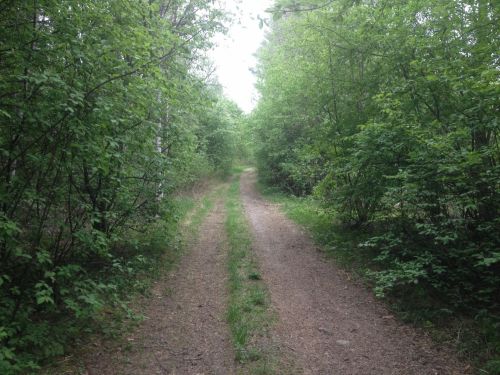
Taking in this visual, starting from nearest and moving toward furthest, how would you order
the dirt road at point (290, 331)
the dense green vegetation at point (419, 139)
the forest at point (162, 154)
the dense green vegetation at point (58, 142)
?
the dense green vegetation at point (58, 142) → the forest at point (162, 154) → the dirt road at point (290, 331) → the dense green vegetation at point (419, 139)

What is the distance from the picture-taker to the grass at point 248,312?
4871 mm

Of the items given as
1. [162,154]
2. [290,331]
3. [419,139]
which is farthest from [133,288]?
[419,139]

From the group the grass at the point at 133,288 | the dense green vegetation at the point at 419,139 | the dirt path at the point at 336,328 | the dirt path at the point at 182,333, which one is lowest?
the dirt path at the point at 336,328

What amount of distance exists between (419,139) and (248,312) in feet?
15.1

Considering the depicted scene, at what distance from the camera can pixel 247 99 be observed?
99.9 feet

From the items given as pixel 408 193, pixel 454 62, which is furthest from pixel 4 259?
pixel 454 62

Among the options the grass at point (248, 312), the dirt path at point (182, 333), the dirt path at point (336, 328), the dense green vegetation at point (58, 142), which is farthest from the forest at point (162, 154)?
the grass at point (248, 312)

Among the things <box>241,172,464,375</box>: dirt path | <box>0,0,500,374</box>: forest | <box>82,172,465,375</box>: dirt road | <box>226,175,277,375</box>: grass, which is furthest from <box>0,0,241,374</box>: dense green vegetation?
<box>241,172,464,375</box>: dirt path

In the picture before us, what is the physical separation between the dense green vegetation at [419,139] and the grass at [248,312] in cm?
231

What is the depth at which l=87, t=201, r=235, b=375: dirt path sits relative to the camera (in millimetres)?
4809

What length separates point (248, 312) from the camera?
6.39 meters

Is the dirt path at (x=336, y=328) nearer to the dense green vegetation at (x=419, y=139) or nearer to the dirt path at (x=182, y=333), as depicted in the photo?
the dense green vegetation at (x=419, y=139)

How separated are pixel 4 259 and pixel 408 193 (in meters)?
6.86

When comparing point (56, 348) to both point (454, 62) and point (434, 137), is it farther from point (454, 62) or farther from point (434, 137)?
point (454, 62)
